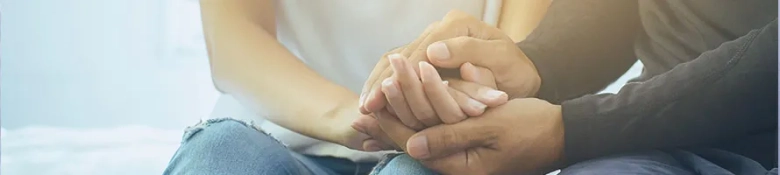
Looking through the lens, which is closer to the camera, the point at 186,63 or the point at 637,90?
the point at 637,90

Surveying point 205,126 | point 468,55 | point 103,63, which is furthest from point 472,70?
point 103,63

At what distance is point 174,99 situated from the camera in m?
0.75

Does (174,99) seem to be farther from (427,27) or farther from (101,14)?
(427,27)

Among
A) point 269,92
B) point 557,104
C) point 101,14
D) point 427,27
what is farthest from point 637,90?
point 101,14

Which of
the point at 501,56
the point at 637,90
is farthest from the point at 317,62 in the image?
the point at 637,90

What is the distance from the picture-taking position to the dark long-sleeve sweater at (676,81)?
1.99ft

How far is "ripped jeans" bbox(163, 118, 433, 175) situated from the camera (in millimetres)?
629

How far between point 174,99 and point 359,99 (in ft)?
0.55

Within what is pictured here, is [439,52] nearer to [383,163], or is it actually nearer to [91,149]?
[383,163]

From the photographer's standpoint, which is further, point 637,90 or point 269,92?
point 269,92

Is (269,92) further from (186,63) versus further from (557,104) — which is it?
(557,104)

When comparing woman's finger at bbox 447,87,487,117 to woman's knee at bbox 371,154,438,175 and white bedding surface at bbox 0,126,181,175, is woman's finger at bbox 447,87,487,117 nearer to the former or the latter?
woman's knee at bbox 371,154,438,175

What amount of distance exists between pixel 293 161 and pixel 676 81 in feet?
0.98

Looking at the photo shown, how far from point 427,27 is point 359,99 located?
79mm
